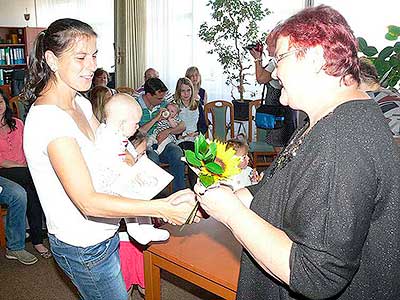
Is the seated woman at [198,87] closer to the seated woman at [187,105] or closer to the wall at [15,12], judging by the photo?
the seated woman at [187,105]

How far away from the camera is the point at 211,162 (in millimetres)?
1167

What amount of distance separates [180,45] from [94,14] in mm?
2860

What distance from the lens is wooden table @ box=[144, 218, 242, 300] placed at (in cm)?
185

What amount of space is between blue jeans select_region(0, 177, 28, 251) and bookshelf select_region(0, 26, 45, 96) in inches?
218

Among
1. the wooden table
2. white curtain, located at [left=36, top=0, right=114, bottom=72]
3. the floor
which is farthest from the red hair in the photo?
white curtain, located at [left=36, top=0, right=114, bottom=72]

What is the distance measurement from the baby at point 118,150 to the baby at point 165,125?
2.17 m

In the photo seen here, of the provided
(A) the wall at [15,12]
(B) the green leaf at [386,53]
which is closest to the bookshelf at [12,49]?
(A) the wall at [15,12]

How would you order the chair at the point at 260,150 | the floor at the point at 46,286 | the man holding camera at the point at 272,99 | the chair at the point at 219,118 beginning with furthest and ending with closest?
the chair at the point at 219,118
the chair at the point at 260,150
the man holding camera at the point at 272,99
the floor at the point at 46,286

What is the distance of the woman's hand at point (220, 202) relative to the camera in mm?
1046

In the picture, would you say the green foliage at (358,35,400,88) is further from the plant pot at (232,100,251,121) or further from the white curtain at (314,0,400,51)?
the plant pot at (232,100,251,121)

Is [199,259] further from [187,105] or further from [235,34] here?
[235,34]

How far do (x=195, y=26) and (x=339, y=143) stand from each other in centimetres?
620

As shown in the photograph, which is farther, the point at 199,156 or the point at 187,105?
the point at 187,105

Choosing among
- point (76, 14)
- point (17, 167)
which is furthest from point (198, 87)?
point (76, 14)
